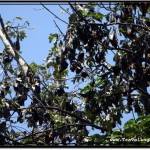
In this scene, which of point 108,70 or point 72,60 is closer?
point 72,60

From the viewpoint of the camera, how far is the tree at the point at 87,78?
545cm

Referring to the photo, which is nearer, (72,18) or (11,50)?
(72,18)

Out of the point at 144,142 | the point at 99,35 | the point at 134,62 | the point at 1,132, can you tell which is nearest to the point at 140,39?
the point at 134,62

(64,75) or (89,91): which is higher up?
(64,75)

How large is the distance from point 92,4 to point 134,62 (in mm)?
1105

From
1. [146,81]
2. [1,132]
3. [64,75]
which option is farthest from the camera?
[64,75]

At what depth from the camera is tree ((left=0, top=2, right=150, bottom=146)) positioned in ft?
17.9

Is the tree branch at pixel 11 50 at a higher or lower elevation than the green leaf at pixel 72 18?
lower

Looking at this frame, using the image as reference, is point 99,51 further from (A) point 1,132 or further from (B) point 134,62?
(A) point 1,132

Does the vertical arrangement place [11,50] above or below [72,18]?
below

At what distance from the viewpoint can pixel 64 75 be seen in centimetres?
731

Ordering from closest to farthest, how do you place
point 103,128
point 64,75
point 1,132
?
1. point 1,132
2. point 103,128
3. point 64,75

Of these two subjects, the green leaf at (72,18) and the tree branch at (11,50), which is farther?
the green leaf at (72,18)

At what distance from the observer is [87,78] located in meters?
6.62
